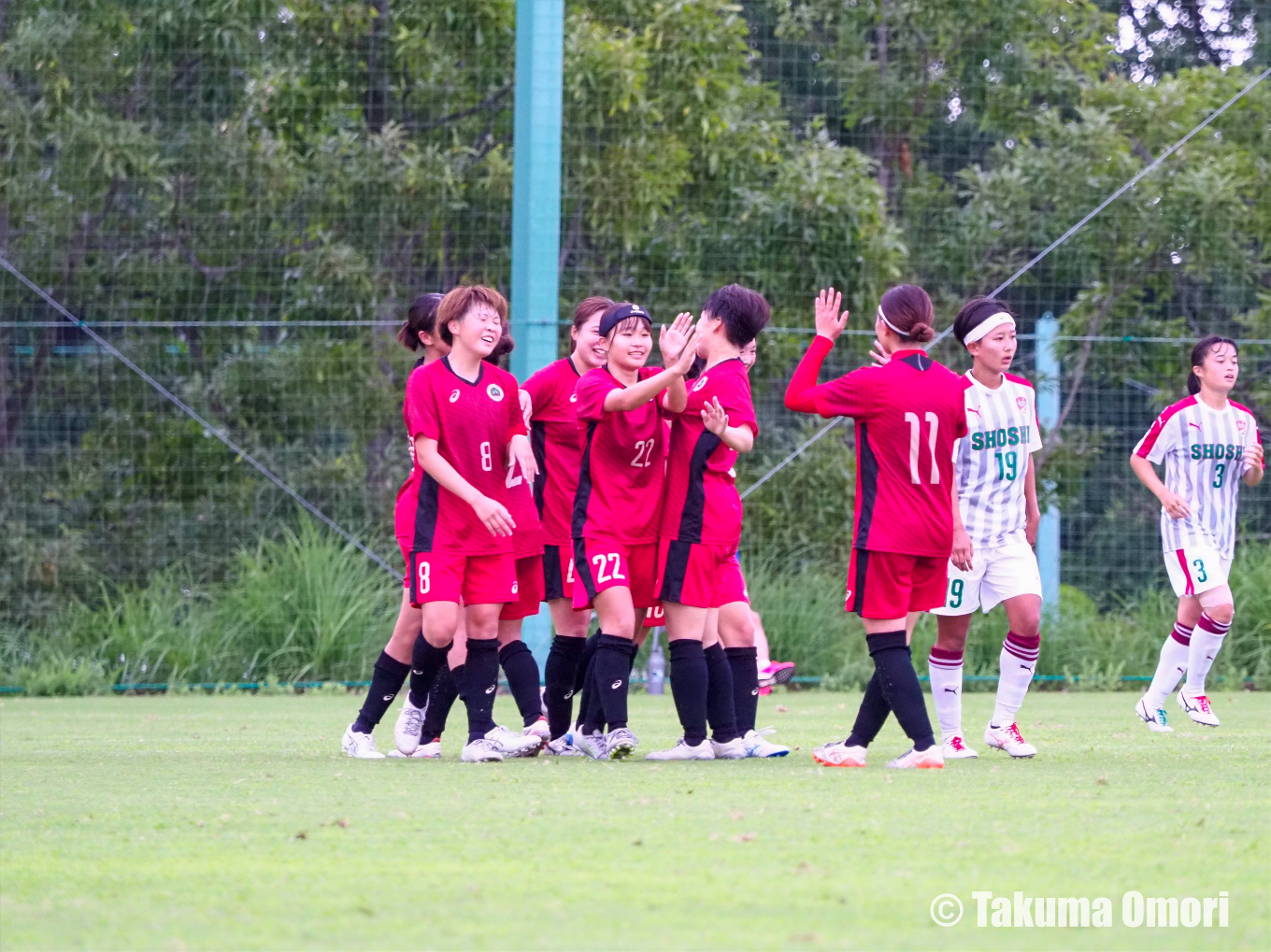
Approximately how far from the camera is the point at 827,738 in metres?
7.06

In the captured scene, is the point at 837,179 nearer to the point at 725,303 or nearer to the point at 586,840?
the point at 725,303

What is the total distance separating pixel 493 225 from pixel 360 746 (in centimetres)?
645

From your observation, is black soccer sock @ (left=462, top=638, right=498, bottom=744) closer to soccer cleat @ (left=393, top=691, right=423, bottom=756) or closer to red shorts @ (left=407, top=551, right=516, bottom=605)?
red shorts @ (left=407, top=551, right=516, bottom=605)

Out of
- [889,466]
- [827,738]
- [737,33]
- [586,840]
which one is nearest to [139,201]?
[737,33]

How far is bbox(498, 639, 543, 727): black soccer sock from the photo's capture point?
606cm

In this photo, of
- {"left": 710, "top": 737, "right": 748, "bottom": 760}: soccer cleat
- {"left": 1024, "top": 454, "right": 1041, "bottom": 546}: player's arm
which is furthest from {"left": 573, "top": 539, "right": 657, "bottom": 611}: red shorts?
{"left": 1024, "top": 454, "right": 1041, "bottom": 546}: player's arm

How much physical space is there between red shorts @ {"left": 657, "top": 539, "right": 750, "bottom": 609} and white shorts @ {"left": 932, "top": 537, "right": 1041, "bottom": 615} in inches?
32.2

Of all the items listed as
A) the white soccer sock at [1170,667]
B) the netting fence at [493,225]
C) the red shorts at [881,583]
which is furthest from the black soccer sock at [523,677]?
the netting fence at [493,225]

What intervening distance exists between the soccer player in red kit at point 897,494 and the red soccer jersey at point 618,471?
550 mm

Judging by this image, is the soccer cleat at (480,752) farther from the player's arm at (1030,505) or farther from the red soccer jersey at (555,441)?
the player's arm at (1030,505)

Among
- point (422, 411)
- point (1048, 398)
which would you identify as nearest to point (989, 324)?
point (422, 411)

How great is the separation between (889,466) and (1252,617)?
21.5 feet

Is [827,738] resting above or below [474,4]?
below

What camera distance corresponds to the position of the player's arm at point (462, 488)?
5383 millimetres
